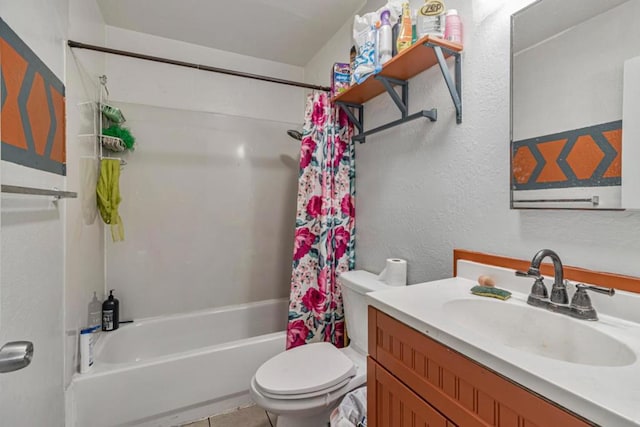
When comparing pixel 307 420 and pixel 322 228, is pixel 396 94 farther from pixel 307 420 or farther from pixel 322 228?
pixel 307 420

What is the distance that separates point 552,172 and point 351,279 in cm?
95

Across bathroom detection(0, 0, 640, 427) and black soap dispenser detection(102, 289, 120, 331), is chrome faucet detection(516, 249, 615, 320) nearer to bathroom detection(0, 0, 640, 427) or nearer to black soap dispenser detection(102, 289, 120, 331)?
bathroom detection(0, 0, 640, 427)

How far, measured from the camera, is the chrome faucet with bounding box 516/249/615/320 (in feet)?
2.35

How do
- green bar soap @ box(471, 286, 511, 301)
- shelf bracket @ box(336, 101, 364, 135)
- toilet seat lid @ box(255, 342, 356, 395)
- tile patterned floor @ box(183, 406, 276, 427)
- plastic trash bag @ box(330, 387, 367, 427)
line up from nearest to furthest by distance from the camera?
green bar soap @ box(471, 286, 511, 301), plastic trash bag @ box(330, 387, 367, 427), toilet seat lid @ box(255, 342, 356, 395), tile patterned floor @ box(183, 406, 276, 427), shelf bracket @ box(336, 101, 364, 135)

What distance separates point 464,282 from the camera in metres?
1.06

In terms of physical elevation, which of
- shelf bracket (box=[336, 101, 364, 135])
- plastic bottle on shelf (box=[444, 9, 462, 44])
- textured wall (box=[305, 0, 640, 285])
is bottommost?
textured wall (box=[305, 0, 640, 285])

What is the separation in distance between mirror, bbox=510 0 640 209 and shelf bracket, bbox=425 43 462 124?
0.20 m

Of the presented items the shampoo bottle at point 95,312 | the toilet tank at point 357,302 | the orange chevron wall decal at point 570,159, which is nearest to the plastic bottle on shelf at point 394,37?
the orange chevron wall decal at point 570,159

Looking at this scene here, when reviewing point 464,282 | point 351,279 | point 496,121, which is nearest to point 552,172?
point 496,121

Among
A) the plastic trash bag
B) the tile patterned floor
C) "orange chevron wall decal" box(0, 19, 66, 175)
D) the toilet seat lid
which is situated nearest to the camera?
"orange chevron wall decal" box(0, 19, 66, 175)

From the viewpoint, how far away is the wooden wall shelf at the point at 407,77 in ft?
3.60

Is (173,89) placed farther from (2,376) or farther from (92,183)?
(2,376)

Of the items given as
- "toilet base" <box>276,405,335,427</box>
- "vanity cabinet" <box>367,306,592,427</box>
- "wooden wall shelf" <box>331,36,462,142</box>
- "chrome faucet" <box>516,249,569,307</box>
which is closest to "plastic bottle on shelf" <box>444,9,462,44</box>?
"wooden wall shelf" <box>331,36,462,142</box>

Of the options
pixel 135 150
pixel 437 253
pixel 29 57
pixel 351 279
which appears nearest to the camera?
pixel 29 57
